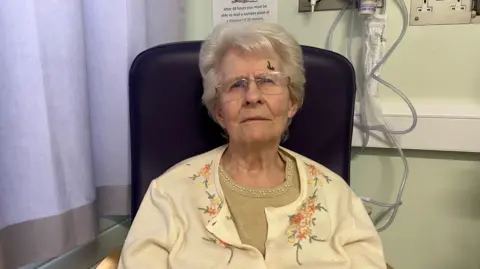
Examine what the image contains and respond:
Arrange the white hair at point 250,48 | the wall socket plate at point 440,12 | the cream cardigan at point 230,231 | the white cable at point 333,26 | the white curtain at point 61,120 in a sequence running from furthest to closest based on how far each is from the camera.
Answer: the white cable at point 333,26, the wall socket plate at point 440,12, the white hair at point 250,48, the cream cardigan at point 230,231, the white curtain at point 61,120

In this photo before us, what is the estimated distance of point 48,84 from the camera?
1003 mm

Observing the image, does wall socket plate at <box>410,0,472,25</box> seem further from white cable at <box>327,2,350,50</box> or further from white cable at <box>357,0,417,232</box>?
white cable at <box>327,2,350,50</box>

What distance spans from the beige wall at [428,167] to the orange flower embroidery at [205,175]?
67 cm

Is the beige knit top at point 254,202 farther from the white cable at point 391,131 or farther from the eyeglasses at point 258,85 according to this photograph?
the white cable at point 391,131

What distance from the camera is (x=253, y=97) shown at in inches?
43.3

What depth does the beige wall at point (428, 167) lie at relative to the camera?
4.91 feet

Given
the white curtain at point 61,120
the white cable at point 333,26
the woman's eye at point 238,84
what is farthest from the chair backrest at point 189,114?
the white cable at point 333,26

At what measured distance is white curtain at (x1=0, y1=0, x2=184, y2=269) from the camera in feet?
3.04

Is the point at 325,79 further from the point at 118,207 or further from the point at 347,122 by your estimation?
the point at 118,207

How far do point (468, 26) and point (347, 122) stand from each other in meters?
0.55

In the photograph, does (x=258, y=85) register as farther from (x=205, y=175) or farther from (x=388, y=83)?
(x=388, y=83)

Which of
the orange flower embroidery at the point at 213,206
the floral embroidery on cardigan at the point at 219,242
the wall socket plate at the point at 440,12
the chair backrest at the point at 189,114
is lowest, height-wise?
the floral embroidery on cardigan at the point at 219,242

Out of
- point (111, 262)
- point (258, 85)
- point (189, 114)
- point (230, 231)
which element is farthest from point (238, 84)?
point (111, 262)

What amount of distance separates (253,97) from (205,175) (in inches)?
9.5
